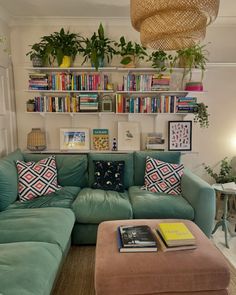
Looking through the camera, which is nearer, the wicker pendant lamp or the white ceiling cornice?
the wicker pendant lamp

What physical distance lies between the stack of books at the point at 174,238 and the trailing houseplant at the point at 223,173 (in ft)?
5.38

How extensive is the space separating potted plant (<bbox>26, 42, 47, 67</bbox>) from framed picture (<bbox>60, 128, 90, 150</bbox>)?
91 centimetres

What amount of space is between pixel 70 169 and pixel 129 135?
96cm

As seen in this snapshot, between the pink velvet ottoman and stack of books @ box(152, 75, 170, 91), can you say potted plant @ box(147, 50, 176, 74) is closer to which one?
stack of books @ box(152, 75, 170, 91)

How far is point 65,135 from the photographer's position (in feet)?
10.6

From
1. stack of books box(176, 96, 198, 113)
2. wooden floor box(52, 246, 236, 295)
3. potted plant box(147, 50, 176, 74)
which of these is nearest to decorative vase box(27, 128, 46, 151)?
wooden floor box(52, 246, 236, 295)

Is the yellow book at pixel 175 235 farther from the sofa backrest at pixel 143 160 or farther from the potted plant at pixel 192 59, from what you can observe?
the potted plant at pixel 192 59

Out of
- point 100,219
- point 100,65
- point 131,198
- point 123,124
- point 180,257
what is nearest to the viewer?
point 180,257

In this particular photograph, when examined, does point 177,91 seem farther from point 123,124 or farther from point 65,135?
point 65,135

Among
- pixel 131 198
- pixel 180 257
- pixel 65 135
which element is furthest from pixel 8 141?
pixel 180 257

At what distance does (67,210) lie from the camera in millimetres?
2129

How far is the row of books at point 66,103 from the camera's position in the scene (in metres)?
3.04

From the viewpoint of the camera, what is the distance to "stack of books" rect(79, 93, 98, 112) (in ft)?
9.97

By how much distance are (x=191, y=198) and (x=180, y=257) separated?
968 millimetres
